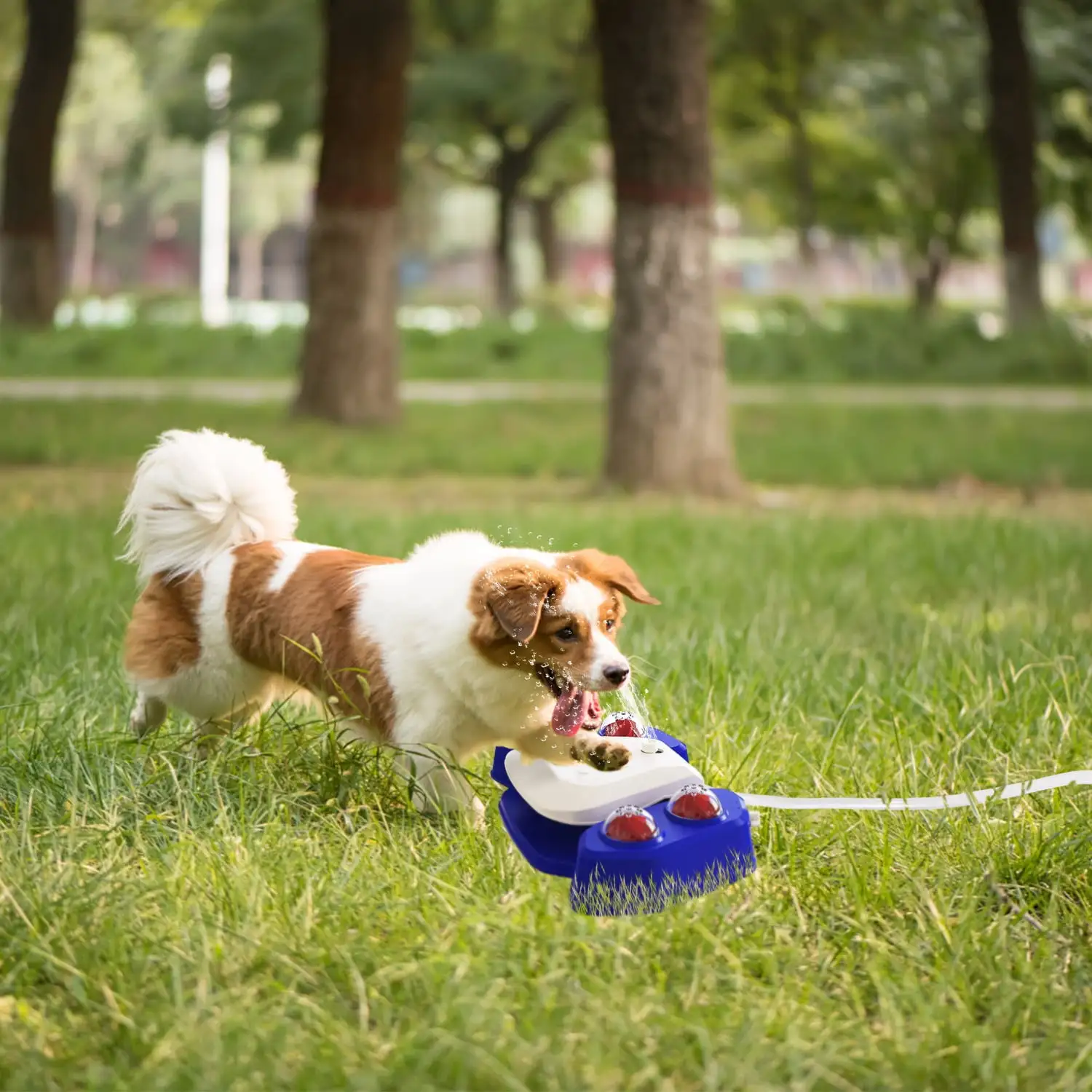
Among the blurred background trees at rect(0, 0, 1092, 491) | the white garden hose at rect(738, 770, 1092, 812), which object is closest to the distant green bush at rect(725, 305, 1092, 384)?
the blurred background trees at rect(0, 0, 1092, 491)

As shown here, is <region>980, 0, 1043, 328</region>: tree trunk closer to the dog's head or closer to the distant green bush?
the distant green bush

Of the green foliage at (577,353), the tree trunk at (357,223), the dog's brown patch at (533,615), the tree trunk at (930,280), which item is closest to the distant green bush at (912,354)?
the green foliage at (577,353)

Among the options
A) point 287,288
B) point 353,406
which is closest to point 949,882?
point 353,406

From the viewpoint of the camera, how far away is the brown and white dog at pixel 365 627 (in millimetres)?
3695

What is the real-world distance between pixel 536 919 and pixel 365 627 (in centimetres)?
103

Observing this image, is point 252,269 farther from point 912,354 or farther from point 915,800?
point 915,800

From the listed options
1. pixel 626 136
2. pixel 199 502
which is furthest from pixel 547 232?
pixel 199 502

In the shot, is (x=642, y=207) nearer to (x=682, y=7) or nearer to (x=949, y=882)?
(x=682, y=7)

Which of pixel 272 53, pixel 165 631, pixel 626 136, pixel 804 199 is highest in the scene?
pixel 272 53

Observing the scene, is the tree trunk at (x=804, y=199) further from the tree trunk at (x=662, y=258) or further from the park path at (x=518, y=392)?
the tree trunk at (x=662, y=258)

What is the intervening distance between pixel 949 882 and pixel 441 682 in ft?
4.01

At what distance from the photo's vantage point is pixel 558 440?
1438 centimetres

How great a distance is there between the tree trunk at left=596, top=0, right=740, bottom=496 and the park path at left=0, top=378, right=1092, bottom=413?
630cm

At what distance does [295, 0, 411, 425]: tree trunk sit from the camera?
45.6 feet
